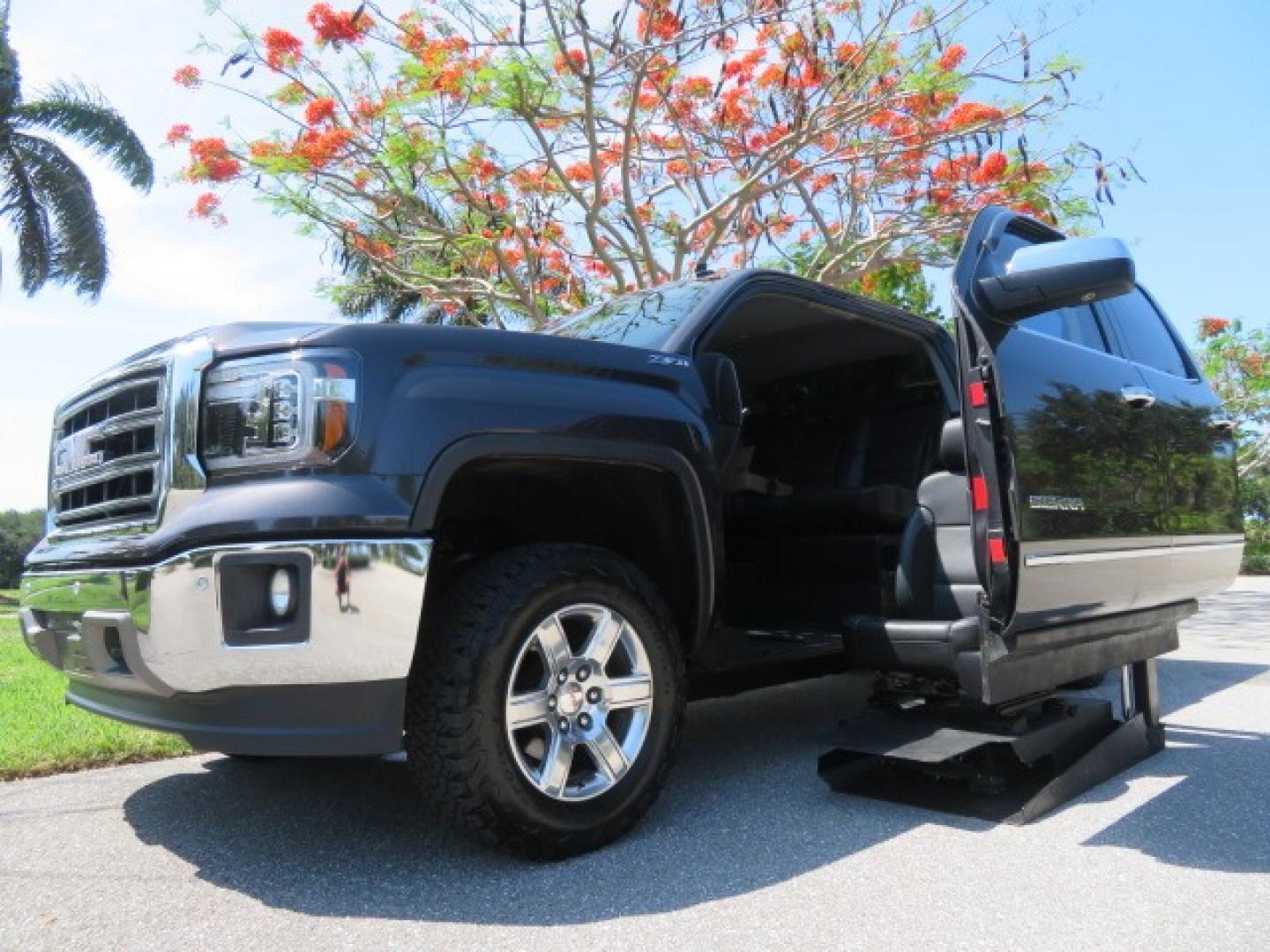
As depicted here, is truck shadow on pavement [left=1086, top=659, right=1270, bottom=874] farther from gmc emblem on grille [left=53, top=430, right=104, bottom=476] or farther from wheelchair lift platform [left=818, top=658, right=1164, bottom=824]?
gmc emblem on grille [left=53, top=430, right=104, bottom=476]

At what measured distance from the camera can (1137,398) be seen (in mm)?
4004

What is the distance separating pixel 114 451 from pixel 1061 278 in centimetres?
292

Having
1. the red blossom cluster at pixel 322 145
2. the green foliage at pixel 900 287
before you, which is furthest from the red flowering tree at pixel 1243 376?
the red blossom cluster at pixel 322 145

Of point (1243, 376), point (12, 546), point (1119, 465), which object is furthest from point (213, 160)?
point (12, 546)

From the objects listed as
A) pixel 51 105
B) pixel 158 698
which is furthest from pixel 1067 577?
pixel 51 105

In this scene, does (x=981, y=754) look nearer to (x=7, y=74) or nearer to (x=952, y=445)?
(x=952, y=445)

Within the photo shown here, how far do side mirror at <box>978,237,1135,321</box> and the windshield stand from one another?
3.47ft

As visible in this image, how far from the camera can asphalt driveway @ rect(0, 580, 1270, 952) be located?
2402 mm

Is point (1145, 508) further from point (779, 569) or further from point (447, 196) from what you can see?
point (447, 196)

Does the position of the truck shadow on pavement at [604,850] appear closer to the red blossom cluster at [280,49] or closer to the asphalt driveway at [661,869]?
the asphalt driveway at [661,869]

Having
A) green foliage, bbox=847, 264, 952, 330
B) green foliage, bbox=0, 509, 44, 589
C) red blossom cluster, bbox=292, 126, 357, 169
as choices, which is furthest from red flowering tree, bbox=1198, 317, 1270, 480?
green foliage, bbox=0, 509, 44, 589

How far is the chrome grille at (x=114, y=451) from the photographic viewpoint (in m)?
2.83

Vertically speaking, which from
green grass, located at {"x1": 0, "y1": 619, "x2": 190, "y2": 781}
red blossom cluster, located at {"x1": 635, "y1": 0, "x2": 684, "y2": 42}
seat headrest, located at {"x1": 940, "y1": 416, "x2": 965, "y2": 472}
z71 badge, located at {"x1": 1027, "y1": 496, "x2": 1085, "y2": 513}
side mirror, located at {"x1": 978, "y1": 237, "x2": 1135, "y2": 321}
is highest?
red blossom cluster, located at {"x1": 635, "y1": 0, "x2": 684, "y2": 42}

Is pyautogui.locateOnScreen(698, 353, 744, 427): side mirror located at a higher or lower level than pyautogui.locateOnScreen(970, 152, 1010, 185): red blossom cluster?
lower
